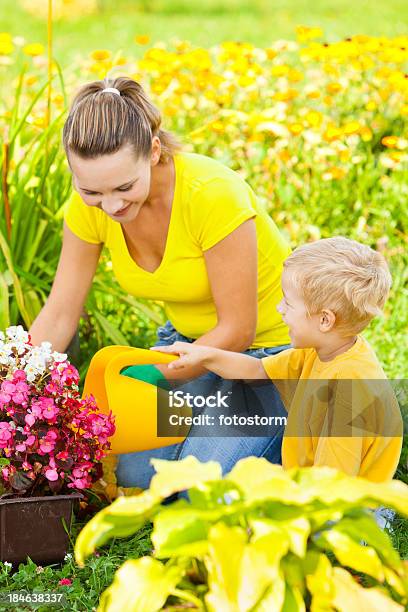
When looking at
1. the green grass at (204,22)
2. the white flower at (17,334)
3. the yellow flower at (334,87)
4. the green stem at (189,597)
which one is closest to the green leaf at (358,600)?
the green stem at (189,597)

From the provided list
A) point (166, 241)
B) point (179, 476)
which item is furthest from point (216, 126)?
point (179, 476)

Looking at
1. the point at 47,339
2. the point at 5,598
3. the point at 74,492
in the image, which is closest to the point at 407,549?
the point at 74,492

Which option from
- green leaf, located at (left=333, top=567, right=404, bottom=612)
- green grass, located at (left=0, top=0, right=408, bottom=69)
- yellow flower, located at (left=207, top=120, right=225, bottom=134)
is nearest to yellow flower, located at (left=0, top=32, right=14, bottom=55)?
yellow flower, located at (left=207, top=120, right=225, bottom=134)

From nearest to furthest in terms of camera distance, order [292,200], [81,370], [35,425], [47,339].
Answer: [35,425] → [47,339] → [81,370] → [292,200]

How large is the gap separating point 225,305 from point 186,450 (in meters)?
0.45

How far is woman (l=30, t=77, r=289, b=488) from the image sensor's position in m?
2.52

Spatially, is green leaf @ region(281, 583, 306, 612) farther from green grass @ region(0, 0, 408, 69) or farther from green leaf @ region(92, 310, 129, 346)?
green grass @ region(0, 0, 408, 69)

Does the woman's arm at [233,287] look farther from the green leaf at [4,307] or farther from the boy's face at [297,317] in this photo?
the green leaf at [4,307]

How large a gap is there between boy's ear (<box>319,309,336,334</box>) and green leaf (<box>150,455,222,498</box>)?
2.50 feet

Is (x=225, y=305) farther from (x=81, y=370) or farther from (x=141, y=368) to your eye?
(x=81, y=370)

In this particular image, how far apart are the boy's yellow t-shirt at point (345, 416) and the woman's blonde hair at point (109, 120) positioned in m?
0.71

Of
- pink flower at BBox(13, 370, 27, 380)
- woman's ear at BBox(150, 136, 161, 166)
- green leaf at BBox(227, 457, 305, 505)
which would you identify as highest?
woman's ear at BBox(150, 136, 161, 166)

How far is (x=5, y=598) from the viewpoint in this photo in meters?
2.19

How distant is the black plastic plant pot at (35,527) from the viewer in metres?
2.31
